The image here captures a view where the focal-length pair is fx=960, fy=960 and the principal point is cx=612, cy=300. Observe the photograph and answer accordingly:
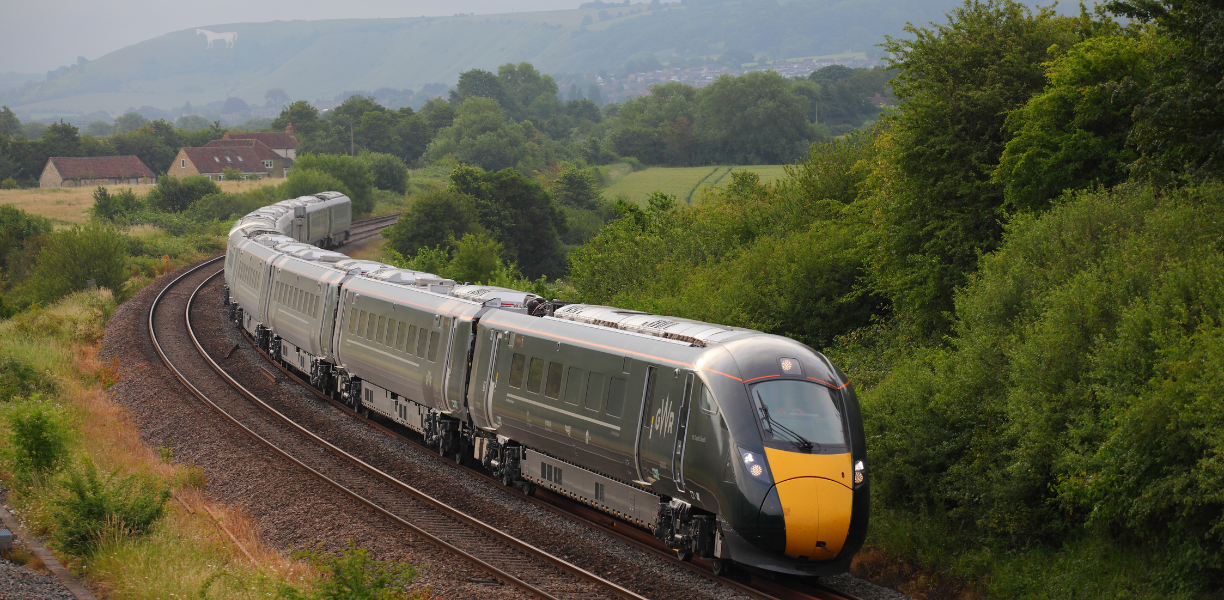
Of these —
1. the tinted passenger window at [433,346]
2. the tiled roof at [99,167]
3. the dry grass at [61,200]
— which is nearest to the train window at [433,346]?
the tinted passenger window at [433,346]

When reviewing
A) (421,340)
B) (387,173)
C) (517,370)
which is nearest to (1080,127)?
(517,370)

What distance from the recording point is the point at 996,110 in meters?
22.9

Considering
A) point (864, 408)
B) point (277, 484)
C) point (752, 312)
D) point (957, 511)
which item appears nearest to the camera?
point (957, 511)

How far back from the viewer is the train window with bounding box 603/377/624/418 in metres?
14.8

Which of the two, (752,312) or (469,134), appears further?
(469,134)

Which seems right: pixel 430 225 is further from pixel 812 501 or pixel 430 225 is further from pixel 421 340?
pixel 812 501

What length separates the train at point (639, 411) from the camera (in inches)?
495

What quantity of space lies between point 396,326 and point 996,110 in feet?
49.3

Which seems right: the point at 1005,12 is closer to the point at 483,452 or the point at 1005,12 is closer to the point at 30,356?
the point at 483,452

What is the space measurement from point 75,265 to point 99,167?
276 ft

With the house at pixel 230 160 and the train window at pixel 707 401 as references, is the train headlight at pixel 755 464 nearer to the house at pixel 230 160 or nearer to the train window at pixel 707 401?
the train window at pixel 707 401

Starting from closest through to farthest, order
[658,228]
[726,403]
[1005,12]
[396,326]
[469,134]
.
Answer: [726,403] < [396,326] < [1005,12] < [658,228] < [469,134]

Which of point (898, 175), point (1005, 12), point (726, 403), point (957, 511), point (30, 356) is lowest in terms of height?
point (30, 356)

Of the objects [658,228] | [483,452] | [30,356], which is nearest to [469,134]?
[658,228]
